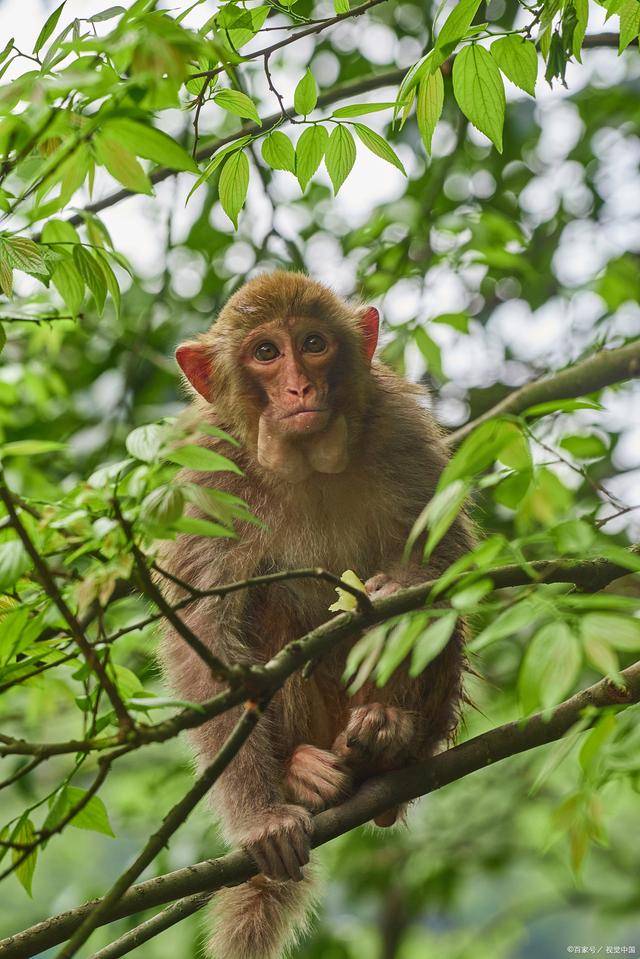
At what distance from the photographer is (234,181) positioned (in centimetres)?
303

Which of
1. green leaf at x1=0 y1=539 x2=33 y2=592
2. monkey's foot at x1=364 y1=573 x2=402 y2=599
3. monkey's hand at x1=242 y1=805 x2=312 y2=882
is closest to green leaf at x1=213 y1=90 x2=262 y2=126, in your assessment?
green leaf at x1=0 y1=539 x2=33 y2=592

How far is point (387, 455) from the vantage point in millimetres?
4430

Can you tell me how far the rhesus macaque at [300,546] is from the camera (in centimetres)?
380

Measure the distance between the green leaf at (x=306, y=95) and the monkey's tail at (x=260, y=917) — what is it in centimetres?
270

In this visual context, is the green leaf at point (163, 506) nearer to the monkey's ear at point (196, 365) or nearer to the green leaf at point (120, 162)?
the green leaf at point (120, 162)

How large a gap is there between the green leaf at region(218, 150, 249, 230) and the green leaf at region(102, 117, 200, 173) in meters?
1.08

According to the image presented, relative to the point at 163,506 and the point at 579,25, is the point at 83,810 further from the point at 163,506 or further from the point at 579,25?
the point at 579,25

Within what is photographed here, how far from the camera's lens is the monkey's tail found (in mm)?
3969

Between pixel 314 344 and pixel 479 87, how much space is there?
1.70 meters

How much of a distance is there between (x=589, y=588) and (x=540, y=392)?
215cm

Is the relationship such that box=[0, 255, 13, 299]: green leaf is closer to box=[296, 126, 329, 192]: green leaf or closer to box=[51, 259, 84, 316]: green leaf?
box=[51, 259, 84, 316]: green leaf

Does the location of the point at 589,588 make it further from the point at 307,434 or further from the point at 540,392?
the point at 540,392

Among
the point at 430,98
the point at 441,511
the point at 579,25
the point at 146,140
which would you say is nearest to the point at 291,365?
the point at 430,98

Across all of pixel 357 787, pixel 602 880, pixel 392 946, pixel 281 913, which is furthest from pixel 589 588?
pixel 602 880
